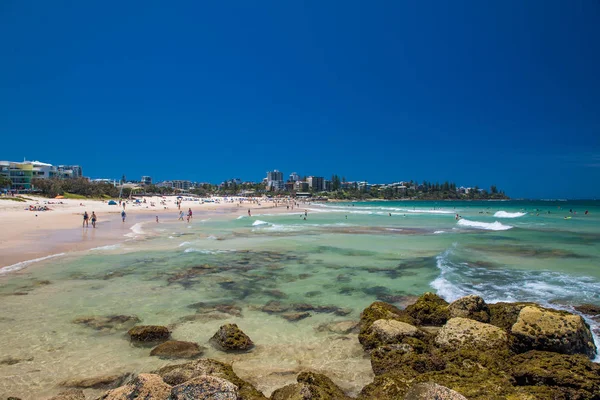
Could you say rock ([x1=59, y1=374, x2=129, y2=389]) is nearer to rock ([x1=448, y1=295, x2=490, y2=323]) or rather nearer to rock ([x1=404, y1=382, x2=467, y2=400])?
rock ([x1=404, y1=382, x2=467, y2=400])

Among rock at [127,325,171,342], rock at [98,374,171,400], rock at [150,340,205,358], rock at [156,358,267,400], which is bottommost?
rock at [150,340,205,358]

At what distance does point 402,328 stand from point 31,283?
11.0m

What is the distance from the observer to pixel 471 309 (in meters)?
7.56

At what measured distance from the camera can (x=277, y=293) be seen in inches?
423

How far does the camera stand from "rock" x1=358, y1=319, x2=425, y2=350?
658 cm

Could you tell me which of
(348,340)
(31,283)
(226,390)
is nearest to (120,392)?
(226,390)

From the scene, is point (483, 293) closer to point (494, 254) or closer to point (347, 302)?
point (347, 302)

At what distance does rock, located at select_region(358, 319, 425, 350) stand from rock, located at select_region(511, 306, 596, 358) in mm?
1608

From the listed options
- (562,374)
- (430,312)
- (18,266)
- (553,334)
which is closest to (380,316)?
(430,312)

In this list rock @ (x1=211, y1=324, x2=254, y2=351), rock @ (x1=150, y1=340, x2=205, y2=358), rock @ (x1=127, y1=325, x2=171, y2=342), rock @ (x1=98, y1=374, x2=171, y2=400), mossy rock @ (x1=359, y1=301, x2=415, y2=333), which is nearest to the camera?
rock @ (x1=98, y1=374, x2=171, y2=400)

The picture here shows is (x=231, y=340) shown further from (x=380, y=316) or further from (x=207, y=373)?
(x=380, y=316)

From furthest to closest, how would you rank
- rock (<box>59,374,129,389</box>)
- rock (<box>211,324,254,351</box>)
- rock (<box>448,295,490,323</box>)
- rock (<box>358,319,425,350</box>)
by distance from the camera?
rock (<box>448,295,490,323</box>)
rock (<box>211,324,254,351</box>)
rock (<box>358,319,425,350</box>)
rock (<box>59,374,129,389</box>)

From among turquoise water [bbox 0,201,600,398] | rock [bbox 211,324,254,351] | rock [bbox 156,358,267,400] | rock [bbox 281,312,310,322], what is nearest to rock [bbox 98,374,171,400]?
→ rock [bbox 156,358,267,400]

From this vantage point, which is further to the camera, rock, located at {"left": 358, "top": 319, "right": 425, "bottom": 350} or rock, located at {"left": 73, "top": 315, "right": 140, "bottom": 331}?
rock, located at {"left": 73, "top": 315, "right": 140, "bottom": 331}
